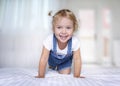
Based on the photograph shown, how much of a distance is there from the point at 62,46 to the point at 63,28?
18cm

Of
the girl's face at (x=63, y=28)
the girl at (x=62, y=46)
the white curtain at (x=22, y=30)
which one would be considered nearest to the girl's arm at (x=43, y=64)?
the girl at (x=62, y=46)

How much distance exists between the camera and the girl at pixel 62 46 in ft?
3.78

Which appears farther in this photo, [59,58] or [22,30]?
[22,30]

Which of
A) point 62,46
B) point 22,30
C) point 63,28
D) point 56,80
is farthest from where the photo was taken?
point 22,30

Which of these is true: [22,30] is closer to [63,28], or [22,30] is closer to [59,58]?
[59,58]

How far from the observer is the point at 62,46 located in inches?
50.9

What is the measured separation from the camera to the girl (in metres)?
1.15

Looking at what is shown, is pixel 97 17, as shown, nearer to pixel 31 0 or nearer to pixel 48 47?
pixel 31 0

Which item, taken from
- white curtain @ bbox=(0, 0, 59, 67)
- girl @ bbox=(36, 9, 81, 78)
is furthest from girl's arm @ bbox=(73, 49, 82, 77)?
white curtain @ bbox=(0, 0, 59, 67)

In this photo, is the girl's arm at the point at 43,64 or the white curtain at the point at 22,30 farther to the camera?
the white curtain at the point at 22,30

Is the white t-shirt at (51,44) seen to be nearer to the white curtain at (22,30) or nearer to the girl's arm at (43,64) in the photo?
the girl's arm at (43,64)

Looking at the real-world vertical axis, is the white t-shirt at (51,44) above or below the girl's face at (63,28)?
below

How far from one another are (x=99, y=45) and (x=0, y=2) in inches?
81.2

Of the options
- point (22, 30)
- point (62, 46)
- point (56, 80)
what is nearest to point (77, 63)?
point (62, 46)
